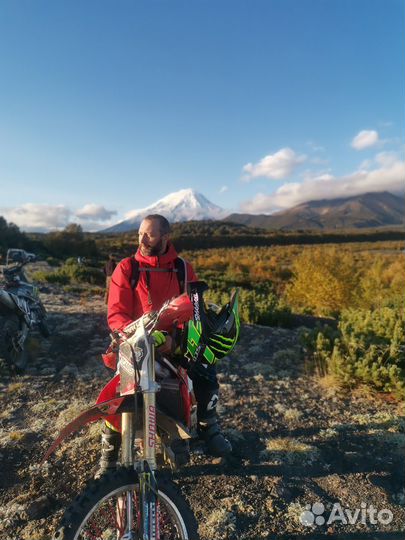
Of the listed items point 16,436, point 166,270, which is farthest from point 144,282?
point 16,436

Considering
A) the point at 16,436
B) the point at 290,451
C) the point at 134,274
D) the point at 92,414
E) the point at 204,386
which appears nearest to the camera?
the point at 92,414

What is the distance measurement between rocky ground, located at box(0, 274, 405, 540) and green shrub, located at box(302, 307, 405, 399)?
0.81 feet

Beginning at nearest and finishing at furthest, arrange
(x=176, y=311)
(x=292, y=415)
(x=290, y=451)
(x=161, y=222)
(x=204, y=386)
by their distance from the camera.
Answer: (x=176, y=311) → (x=161, y=222) → (x=204, y=386) → (x=290, y=451) → (x=292, y=415)

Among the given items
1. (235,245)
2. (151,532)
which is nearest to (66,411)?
(151,532)

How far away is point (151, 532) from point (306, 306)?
12.8 metres

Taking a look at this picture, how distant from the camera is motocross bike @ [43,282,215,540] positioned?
1.81m

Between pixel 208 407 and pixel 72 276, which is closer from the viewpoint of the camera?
pixel 208 407

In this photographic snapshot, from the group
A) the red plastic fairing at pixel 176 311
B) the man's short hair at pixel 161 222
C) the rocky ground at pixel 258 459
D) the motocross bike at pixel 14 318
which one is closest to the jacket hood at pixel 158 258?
the man's short hair at pixel 161 222

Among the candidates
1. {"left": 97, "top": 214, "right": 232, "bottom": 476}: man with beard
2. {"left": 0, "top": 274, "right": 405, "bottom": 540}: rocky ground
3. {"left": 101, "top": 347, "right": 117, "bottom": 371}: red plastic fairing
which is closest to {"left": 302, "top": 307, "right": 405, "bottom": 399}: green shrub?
{"left": 0, "top": 274, "right": 405, "bottom": 540}: rocky ground

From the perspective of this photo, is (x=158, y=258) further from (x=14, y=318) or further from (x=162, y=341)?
(x=14, y=318)

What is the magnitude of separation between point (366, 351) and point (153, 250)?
394cm

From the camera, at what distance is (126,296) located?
293 centimetres

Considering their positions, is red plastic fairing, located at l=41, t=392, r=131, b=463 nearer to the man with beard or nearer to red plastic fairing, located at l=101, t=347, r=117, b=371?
red plastic fairing, located at l=101, t=347, r=117, b=371

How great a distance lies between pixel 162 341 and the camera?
7.25ft
